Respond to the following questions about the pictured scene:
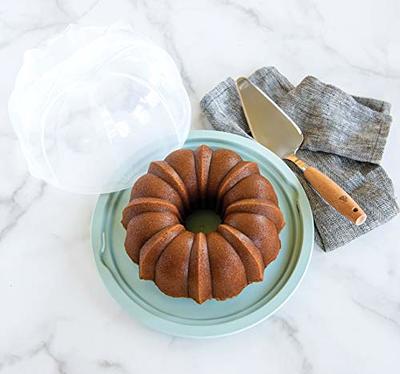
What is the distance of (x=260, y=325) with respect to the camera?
3.75 ft

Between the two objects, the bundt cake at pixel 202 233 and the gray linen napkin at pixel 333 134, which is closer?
the bundt cake at pixel 202 233

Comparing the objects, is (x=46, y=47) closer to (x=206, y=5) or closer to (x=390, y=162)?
(x=206, y=5)

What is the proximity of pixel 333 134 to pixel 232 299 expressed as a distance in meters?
0.40

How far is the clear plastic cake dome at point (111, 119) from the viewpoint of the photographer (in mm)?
1245

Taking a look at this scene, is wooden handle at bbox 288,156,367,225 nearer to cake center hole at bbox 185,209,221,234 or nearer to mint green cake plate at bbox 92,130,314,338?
mint green cake plate at bbox 92,130,314,338

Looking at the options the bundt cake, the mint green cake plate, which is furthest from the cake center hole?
the mint green cake plate

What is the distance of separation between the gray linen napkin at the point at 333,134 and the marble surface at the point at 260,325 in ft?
0.15

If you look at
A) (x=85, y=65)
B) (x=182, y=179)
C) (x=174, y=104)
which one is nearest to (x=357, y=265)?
(x=182, y=179)

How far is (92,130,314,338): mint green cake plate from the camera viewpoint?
1103 mm

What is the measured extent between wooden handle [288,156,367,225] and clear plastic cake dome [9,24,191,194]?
0.93 ft

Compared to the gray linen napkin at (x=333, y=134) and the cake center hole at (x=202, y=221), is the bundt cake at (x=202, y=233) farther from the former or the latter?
the gray linen napkin at (x=333, y=134)

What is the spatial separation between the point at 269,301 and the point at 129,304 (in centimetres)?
25

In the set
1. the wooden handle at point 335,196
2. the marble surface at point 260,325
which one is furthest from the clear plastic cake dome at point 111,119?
the wooden handle at point 335,196

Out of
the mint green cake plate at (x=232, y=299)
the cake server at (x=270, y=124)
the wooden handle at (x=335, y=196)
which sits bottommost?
the mint green cake plate at (x=232, y=299)
